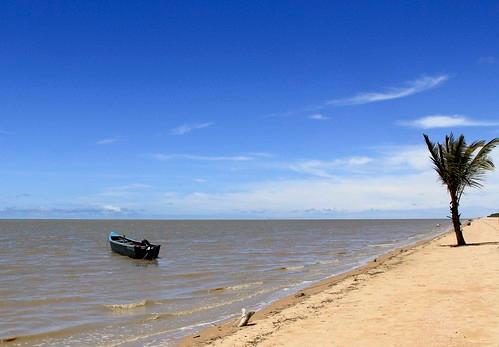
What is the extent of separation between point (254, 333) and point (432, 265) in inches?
471

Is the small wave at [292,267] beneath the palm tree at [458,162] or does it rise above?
beneath

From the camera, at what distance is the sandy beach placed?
28.5 ft

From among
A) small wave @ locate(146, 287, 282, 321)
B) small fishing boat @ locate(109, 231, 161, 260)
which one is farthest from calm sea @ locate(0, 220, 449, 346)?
small fishing boat @ locate(109, 231, 161, 260)

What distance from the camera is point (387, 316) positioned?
10.4 meters

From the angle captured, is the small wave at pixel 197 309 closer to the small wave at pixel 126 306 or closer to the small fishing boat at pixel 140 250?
the small wave at pixel 126 306

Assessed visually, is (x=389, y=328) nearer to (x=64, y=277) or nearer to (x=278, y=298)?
(x=278, y=298)

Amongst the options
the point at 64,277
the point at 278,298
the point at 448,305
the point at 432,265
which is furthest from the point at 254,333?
the point at 64,277

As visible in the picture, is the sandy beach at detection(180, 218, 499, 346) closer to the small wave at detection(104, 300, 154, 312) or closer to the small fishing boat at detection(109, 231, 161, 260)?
the small wave at detection(104, 300, 154, 312)

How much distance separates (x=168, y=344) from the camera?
433 inches

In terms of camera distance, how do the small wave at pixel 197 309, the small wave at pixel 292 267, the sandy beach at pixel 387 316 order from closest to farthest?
1. the sandy beach at pixel 387 316
2. the small wave at pixel 197 309
3. the small wave at pixel 292 267

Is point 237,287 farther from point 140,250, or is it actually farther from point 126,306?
point 140,250

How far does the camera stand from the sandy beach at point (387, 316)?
342 inches

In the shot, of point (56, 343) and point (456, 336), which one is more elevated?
point (456, 336)

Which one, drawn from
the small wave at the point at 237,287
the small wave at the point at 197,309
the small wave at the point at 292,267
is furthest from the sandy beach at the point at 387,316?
the small wave at the point at 292,267
